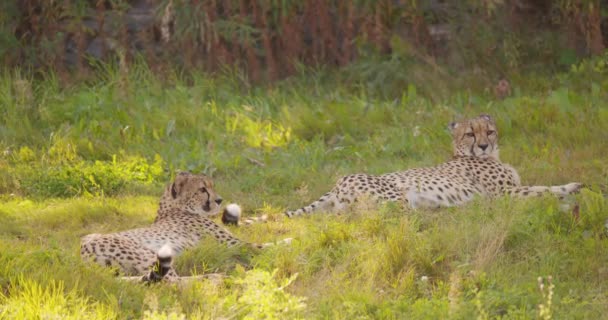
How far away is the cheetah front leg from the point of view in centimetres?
652

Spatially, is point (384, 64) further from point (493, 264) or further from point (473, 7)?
point (493, 264)

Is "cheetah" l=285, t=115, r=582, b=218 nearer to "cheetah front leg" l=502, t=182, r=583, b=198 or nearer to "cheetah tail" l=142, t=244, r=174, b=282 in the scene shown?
"cheetah front leg" l=502, t=182, r=583, b=198

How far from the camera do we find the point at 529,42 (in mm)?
9859

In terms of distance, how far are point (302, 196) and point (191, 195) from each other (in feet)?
3.53

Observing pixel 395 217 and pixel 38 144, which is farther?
pixel 38 144

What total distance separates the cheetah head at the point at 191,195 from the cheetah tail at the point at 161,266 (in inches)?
51.9

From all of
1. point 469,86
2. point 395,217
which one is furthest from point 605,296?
point 469,86

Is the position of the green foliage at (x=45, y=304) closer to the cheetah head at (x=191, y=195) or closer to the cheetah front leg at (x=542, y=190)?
the cheetah head at (x=191, y=195)

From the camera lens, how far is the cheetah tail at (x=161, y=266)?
14.7 ft

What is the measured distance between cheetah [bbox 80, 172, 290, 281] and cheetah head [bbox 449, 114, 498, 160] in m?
1.86

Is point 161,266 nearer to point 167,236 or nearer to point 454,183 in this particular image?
point 167,236

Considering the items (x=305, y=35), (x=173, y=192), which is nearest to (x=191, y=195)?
(x=173, y=192)

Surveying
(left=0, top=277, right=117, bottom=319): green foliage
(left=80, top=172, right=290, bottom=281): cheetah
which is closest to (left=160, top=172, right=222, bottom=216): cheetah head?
(left=80, top=172, right=290, bottom=281): cheetah

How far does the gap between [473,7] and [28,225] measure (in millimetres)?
5032
